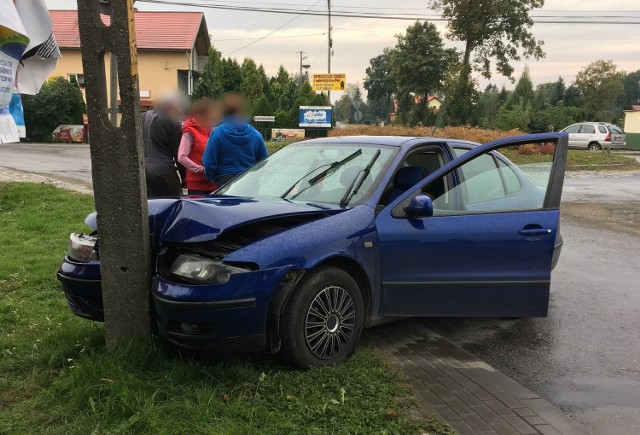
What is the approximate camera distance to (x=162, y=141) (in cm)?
581

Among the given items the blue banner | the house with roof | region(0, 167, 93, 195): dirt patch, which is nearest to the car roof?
the blue banner

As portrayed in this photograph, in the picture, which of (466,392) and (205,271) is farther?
(466,392)

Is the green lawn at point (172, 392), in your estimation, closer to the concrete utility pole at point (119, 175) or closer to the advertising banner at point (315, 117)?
the concrete utility pole at point (119, 175)

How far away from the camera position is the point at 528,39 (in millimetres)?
38156

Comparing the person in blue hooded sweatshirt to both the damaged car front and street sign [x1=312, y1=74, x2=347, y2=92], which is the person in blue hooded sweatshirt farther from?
street sign [x1=312, y1=74, x2=347, y2=92]

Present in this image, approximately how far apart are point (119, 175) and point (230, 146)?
89.9 inches

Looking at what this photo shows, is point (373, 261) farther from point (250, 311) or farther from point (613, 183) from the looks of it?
point (613, 183)

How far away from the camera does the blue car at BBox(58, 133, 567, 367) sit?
332 cm

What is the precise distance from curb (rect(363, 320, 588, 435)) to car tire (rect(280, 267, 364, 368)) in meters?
0.52

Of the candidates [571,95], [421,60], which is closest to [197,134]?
[421,60]

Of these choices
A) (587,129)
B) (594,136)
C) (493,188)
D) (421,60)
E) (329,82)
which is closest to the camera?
(493,188)

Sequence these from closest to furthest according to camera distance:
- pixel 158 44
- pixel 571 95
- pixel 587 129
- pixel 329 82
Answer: pixel 587 129 → pixel 158 44 → pixel 329 82 → pixel 571 95

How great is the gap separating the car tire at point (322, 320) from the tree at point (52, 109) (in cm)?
3167

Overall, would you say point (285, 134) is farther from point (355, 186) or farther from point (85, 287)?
point (85, 287)
